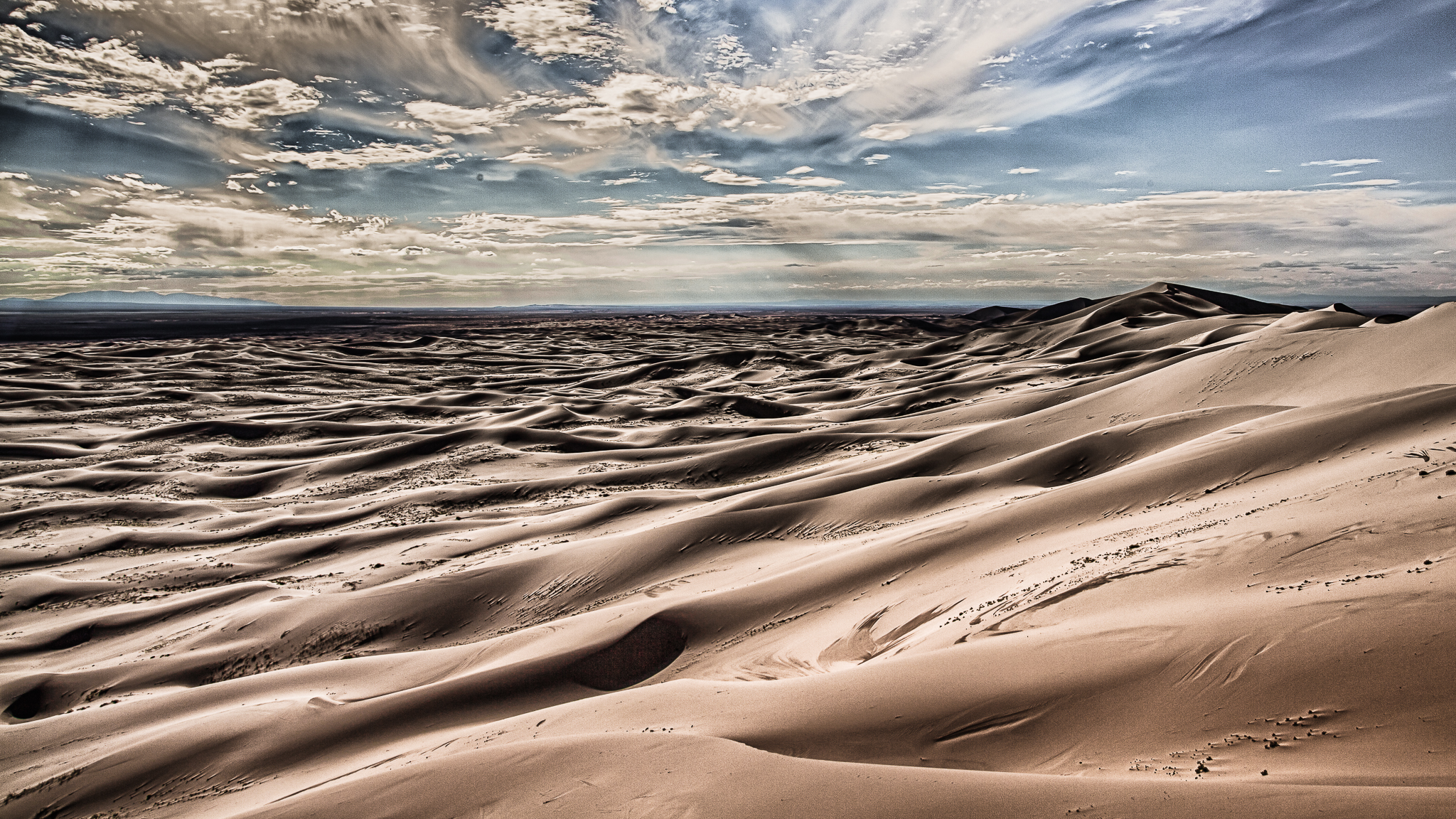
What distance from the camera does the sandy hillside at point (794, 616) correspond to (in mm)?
2264

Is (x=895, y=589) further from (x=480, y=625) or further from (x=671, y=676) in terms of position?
(x=480, y=625)

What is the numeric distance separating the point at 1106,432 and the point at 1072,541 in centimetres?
349

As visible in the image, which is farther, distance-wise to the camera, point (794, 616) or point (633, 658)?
point (794, 616)

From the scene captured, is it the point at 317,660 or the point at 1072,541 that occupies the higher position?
the point at 1072,541

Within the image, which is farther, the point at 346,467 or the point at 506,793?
the point at 346,467

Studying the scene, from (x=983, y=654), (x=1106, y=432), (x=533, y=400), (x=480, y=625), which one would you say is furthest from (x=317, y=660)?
(x=533, y=400)

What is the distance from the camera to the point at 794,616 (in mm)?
4641

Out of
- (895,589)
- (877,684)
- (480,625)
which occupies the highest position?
(877,684)

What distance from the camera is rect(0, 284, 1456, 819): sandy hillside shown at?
2.26 meters

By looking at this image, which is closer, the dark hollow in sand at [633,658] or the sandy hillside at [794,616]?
the sandy hillside at [794,616]

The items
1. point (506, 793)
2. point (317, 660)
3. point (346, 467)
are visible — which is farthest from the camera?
point (346, 467)

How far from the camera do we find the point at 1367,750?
6.61 ft

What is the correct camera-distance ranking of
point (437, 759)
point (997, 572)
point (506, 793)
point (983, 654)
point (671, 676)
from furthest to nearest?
point (997, 572) < point (671, 676) < point (983, 654) < point (437, 759) < point (506, 793)

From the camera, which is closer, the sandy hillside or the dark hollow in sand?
the sandy hillside
